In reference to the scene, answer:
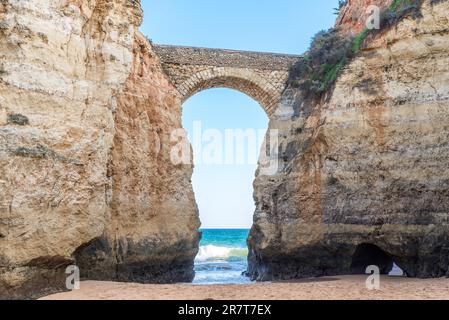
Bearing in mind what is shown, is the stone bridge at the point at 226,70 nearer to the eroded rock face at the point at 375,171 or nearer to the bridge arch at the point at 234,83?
the bridge arch at the point at 234,83

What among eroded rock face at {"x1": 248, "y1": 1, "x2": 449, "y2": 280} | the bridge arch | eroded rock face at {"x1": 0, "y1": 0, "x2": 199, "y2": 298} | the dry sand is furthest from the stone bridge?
the dry sand

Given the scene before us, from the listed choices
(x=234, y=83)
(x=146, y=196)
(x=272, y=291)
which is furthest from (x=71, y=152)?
(x=234, y=83)

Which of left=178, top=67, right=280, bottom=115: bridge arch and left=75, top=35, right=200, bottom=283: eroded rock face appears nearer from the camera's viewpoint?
left=75, top=35, right=200, bottom=283: eroded rock face

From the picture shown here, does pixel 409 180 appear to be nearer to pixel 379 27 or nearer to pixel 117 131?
pixel 379 27

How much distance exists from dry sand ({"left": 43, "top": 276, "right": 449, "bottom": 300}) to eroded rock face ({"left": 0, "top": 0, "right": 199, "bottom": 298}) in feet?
2.59

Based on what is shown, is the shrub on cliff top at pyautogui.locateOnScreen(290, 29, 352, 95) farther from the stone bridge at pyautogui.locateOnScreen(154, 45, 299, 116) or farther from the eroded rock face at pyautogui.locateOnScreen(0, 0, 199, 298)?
the eroded rock face at pyautogui.locateOnScreen(0, 0, 199, 298)

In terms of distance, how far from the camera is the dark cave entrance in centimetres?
1050

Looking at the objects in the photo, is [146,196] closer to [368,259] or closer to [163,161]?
[163,161]

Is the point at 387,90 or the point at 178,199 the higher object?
the point at 387,90

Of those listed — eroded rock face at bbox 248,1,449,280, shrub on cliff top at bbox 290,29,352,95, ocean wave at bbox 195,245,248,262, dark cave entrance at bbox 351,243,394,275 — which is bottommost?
ocean wave at bbox 195,245,248,262

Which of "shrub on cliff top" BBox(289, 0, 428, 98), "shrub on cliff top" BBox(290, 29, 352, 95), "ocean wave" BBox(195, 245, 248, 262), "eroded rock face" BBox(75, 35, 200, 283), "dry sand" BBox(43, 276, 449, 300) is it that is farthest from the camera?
"ocean wave" BBox(195, 245, 248, 262)
